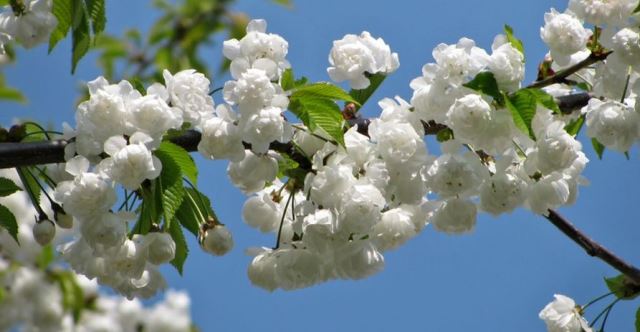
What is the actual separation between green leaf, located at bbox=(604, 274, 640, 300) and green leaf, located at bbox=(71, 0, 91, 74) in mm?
1525

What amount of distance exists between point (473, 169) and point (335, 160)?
0.29 meters

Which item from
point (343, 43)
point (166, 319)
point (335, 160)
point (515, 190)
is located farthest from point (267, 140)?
point (166, 319)

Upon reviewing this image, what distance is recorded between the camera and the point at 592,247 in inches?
101

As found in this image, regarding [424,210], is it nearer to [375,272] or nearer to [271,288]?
[375,272]

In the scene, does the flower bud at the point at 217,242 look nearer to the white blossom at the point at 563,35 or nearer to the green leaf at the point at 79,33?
the green leaf at the point at 79,33

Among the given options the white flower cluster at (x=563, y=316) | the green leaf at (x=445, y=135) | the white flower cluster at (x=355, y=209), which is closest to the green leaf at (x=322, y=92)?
the white flower cluster at (x=355, y=209)

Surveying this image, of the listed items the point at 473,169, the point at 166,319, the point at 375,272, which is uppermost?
the point at 166,319

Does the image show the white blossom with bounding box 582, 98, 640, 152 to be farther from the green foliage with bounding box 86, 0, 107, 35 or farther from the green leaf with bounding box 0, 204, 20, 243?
the green leaf with bounding box 0, 204, 20, 243

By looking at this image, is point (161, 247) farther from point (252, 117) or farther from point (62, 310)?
point (62, 310)

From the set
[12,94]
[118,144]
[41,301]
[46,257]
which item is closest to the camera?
[118,144]

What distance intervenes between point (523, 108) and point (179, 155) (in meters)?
0.71

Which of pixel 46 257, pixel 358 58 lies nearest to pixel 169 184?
pixel 358 58

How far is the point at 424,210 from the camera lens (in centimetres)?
224

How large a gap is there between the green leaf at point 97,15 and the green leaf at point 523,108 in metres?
0.93
